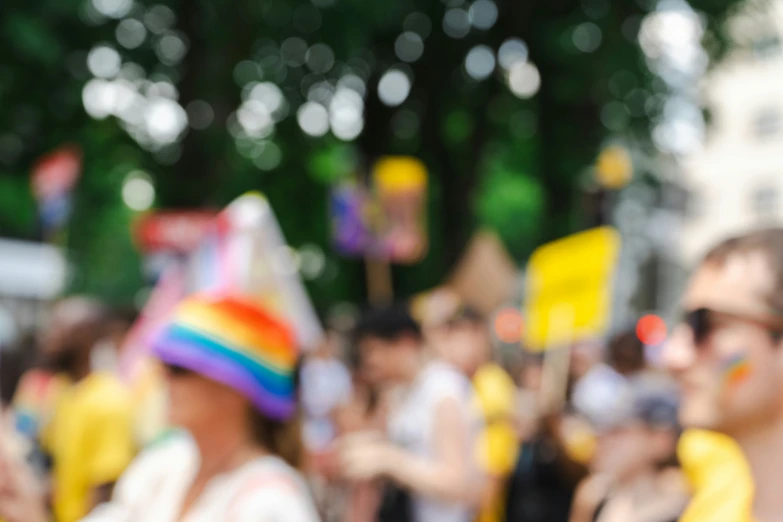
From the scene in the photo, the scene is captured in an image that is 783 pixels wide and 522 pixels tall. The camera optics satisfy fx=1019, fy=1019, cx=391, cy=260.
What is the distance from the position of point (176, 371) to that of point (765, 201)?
A: 40394 millimetres

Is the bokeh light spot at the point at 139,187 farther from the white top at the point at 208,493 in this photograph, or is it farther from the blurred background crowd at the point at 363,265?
the white top at the point at 208,493

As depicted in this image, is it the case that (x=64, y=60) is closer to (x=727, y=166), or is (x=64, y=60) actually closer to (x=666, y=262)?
(x=666, y=262)

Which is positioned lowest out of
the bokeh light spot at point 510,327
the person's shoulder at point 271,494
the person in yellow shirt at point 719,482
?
the bokeh light spot at point 510,327

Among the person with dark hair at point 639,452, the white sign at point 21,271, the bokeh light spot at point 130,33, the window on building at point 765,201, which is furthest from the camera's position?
the window on building at point 765,201

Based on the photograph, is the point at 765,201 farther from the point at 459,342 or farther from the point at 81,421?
the point at 81,421

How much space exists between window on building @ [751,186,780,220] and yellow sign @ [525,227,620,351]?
3461 centimetres

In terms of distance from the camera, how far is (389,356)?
4156 millimetres

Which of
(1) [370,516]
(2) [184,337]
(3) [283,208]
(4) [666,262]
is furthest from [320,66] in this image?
(4) [666,262]

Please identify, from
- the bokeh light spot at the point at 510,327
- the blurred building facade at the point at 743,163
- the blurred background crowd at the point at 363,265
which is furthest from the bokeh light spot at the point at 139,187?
the blurred building facade at the point at 743,163

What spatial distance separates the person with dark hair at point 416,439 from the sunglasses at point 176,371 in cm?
145

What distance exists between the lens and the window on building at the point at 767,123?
1532 inches

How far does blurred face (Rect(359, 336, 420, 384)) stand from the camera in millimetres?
4152

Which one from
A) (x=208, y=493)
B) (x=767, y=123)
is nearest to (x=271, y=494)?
(x=208, y=493)

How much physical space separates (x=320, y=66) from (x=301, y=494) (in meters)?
10.2
